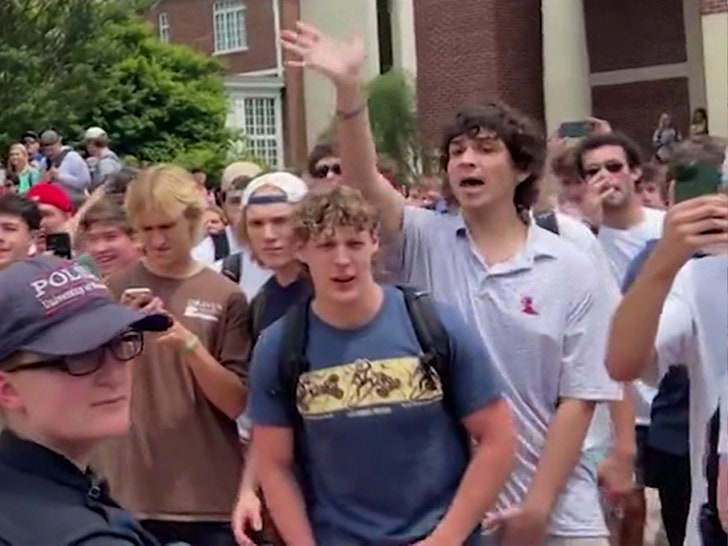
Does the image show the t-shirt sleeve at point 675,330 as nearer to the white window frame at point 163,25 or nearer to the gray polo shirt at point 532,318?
the gray polo shirt at point 532,318

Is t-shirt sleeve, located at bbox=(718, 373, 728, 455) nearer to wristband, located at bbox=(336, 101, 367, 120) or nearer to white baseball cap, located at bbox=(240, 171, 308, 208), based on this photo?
wristband, located at bbox=(336, 101, 367, 120)

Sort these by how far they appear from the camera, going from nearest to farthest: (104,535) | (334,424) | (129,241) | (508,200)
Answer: (104,535)
(334,424)
(508,200)
(129,241)

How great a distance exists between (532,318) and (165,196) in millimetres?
1363

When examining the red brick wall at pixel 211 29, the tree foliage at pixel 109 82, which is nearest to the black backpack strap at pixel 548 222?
the tree foliage at pixel 109 82

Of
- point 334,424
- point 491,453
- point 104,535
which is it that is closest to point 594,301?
point 491,453

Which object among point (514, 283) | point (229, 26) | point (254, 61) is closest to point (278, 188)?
point (514, 283)

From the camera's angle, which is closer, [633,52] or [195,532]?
[195,532]

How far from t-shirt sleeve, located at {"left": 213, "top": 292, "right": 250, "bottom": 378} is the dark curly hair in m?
0.93

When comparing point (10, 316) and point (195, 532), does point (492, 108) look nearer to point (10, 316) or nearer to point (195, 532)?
point (195, 532)

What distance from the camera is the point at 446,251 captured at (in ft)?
13.9

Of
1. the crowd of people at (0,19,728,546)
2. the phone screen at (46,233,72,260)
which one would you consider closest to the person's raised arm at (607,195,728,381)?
the crowd of people at (0,19,728,546)

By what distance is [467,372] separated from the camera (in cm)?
381

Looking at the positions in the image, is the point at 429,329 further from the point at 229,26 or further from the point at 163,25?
the point at 163,25

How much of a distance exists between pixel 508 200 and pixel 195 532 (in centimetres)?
151
